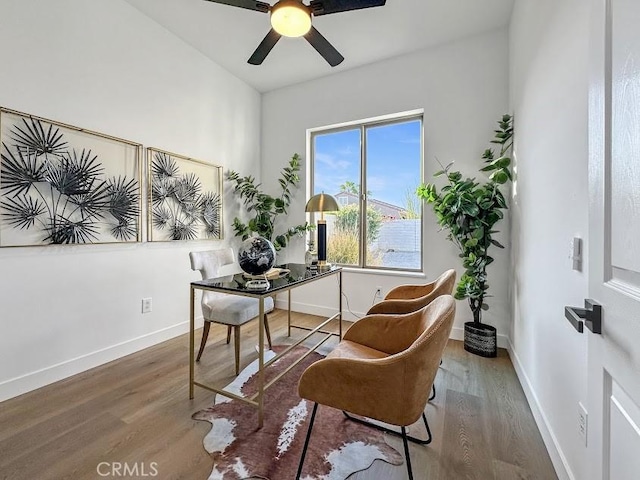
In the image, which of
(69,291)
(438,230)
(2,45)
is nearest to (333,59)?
(438,230)

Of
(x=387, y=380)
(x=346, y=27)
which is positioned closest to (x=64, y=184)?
(x=387, y=380)

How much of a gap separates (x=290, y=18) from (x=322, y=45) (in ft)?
1.17

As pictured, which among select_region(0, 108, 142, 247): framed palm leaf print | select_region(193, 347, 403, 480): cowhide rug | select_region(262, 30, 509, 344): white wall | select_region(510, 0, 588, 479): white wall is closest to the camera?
select_region(510, 0, 588, 479): white wall

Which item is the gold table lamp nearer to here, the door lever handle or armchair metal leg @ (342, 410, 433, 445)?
armchair metal leg @ (342, 410, 433, 445)

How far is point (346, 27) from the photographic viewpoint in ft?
9.18

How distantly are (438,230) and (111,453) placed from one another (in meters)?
3.07

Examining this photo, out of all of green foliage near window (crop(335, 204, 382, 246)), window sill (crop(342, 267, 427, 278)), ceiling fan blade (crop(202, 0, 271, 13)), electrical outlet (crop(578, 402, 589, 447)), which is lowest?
electrical outlet (crop(578, 402, 589, 447))

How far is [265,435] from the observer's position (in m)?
1.59

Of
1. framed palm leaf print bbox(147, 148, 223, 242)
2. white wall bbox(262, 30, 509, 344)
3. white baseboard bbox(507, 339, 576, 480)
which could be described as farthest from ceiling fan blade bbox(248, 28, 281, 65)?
white baseboard bbox(507, 339, 576, 480)

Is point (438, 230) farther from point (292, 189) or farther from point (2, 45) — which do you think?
point (2, 45)

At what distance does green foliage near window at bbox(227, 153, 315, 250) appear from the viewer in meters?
3.73

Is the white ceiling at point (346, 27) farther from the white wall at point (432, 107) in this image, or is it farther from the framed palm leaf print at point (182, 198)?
the framed palm leaf print at point (182, 198)

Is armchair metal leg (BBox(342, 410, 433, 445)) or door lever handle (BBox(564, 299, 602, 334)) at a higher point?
door lever handle (BBox(564, 299, 602, 334))

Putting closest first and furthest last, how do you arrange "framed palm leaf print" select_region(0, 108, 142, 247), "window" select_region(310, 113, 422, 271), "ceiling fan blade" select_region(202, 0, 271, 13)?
"ceiling fan blade" select_region(202, 0, 271, 13), "framed palm leaf print" select_region(0, 108, 142, 247), "window" select_region(310, 113, 422, 271)
